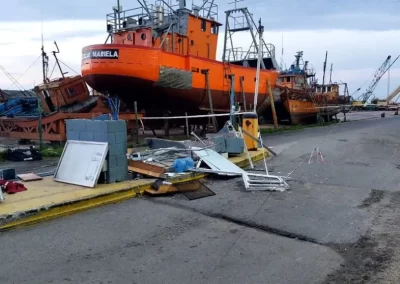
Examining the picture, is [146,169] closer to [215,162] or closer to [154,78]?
[215,162]

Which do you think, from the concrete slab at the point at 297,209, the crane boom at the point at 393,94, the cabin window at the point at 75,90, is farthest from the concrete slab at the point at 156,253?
the crane boom at the point at 393,94

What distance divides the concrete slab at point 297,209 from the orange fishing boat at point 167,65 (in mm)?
8293

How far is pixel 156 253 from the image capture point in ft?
13.9

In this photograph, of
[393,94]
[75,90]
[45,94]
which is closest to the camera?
[75,90]

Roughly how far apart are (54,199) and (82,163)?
127 centimetres

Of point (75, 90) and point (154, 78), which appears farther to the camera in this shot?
point (75, 90)

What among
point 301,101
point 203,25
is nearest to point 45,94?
point 203,25

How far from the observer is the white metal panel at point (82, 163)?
6495 mm

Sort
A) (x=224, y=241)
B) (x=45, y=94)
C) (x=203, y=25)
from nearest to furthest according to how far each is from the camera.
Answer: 1. (x=224, y=241)
2. (x=45, y=94)
3. (x=203, y=25)

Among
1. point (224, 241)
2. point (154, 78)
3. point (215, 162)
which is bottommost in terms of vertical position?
point (224, 241)

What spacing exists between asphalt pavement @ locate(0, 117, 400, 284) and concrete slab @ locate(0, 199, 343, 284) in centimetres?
1

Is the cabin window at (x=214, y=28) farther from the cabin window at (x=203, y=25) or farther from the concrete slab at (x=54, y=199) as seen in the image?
the concrete slab at (x=54, y=199)

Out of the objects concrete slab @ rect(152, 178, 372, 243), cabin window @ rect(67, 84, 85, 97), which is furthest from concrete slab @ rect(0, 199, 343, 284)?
cabin window @ rect(67, 84, 85, 97)

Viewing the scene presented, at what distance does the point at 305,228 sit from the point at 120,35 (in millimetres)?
14817
